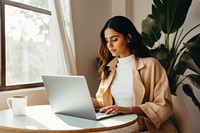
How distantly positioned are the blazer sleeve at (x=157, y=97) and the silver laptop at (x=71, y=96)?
12.6 inches

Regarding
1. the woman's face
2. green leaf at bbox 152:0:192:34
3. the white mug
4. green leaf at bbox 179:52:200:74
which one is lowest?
the white mug

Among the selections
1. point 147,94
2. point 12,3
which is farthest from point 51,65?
point 147,94

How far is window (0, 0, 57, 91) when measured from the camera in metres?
2.32

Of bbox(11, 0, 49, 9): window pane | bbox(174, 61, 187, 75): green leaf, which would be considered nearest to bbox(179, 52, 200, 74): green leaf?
bbox(174, 61, 187, 75): green leaf

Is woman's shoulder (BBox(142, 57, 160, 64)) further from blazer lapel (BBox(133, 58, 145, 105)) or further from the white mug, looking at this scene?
the white mug

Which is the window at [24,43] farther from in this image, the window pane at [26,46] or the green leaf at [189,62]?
the green leaf at [189,62]

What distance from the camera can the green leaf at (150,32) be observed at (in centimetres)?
286

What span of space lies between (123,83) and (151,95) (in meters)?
0.22

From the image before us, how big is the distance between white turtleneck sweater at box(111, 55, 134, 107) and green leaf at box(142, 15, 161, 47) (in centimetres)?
92

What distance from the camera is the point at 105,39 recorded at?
209 cm

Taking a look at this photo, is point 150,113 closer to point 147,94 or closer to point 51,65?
point 147,94

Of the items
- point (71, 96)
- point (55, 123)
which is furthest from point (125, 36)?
point (55, 123)

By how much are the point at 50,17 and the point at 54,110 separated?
118cm

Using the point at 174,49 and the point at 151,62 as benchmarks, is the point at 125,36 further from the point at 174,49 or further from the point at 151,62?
the point at 174,49
